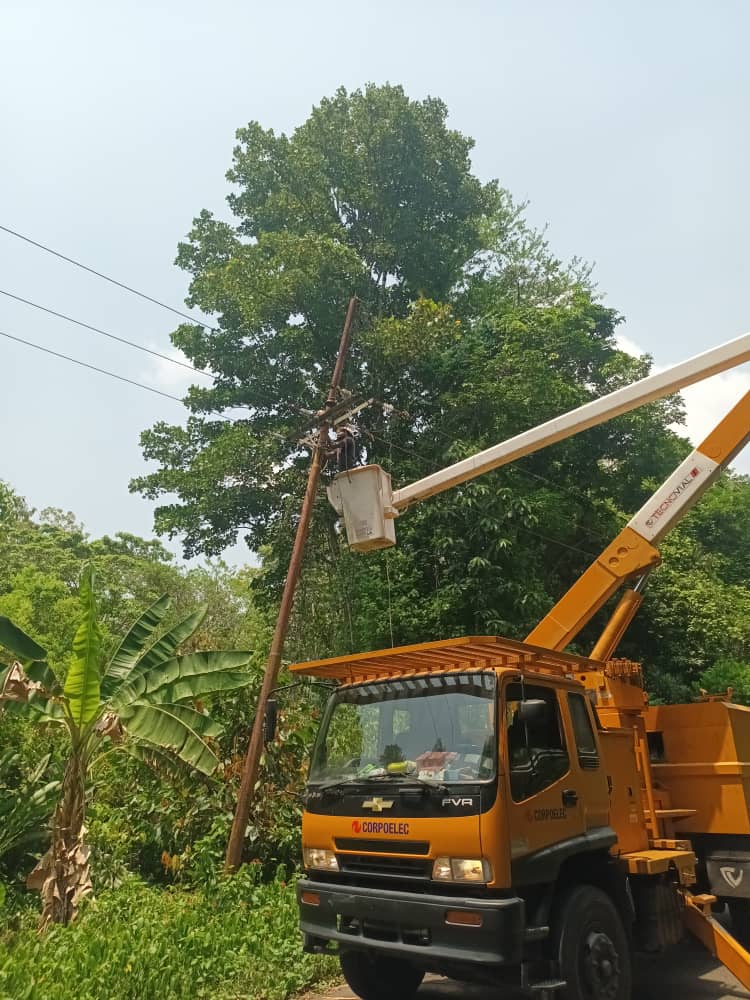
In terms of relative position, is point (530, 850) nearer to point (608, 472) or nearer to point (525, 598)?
point (525, 598)

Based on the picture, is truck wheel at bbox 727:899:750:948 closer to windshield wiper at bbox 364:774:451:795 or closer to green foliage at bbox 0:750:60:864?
windshield wiper at bbox 364:774:451:795

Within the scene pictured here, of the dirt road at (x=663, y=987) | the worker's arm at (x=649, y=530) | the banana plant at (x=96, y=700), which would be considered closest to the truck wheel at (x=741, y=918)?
the dirt road at (x=663, y=987)

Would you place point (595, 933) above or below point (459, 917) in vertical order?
below

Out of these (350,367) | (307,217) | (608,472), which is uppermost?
(307,217)

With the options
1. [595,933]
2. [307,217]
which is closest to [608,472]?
[307,217]

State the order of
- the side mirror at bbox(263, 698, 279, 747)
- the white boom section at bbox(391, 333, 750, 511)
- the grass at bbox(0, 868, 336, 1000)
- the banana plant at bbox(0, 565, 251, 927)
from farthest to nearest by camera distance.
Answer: the banana plant at bbox(0, 565, 251, 927), the white boom section at bbox(391, 333, 750, 511), the side mirror at bbox(263, 698, 279, 747), the grass at bbox(0, 868, 336, 1000)

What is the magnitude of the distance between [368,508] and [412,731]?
316cm

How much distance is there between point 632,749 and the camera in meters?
6.58

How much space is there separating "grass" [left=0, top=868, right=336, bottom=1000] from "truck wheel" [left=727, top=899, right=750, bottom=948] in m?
3.84

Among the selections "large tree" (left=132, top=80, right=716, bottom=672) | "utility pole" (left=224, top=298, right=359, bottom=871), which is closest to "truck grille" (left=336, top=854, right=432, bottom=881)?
"utility pole" (left=224, top=298, right=359, bottom=871)

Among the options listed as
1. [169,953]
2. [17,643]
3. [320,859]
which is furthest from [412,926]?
[17,643]

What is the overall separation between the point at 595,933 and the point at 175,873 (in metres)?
7.18

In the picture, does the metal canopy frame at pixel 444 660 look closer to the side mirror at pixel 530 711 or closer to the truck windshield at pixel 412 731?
the truck windshield at pixel 412 731

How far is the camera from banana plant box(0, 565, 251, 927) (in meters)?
8.58
